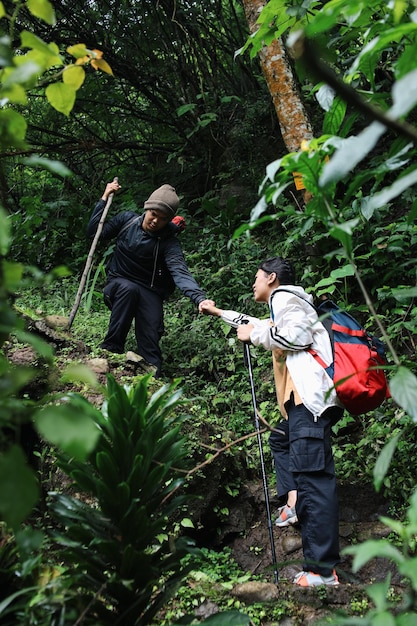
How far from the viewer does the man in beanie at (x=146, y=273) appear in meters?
5.77

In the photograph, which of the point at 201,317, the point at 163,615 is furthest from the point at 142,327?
the point at 163,615

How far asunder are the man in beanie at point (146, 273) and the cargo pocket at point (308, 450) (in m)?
2.33

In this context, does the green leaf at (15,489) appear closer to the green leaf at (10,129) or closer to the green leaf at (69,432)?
the green leaf at (69,432)

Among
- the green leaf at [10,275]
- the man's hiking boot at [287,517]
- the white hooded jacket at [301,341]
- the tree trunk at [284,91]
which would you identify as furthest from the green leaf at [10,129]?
the tree trunk at [284,91]

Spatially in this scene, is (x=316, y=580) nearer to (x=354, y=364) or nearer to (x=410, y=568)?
(x=354, y=364)

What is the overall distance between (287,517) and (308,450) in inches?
40.7

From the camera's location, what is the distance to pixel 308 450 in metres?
3.60

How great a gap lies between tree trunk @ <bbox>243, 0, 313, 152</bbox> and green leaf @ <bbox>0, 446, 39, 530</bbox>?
589 cm

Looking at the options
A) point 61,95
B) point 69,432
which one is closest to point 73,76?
point 61,95

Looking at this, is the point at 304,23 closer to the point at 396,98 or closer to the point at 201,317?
the point at 396,98

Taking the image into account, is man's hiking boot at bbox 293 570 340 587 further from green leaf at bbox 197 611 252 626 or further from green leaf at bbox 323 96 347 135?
green leaf at bbox 323 96 347 135

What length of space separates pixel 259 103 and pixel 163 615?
26.4ft

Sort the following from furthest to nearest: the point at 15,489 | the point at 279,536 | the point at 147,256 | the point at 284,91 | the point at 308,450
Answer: the point at 284,91 < the point at 147,256 < the point at 279,536 < the point at 308,450 < the point at 15,489

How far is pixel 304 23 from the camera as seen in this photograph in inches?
125
